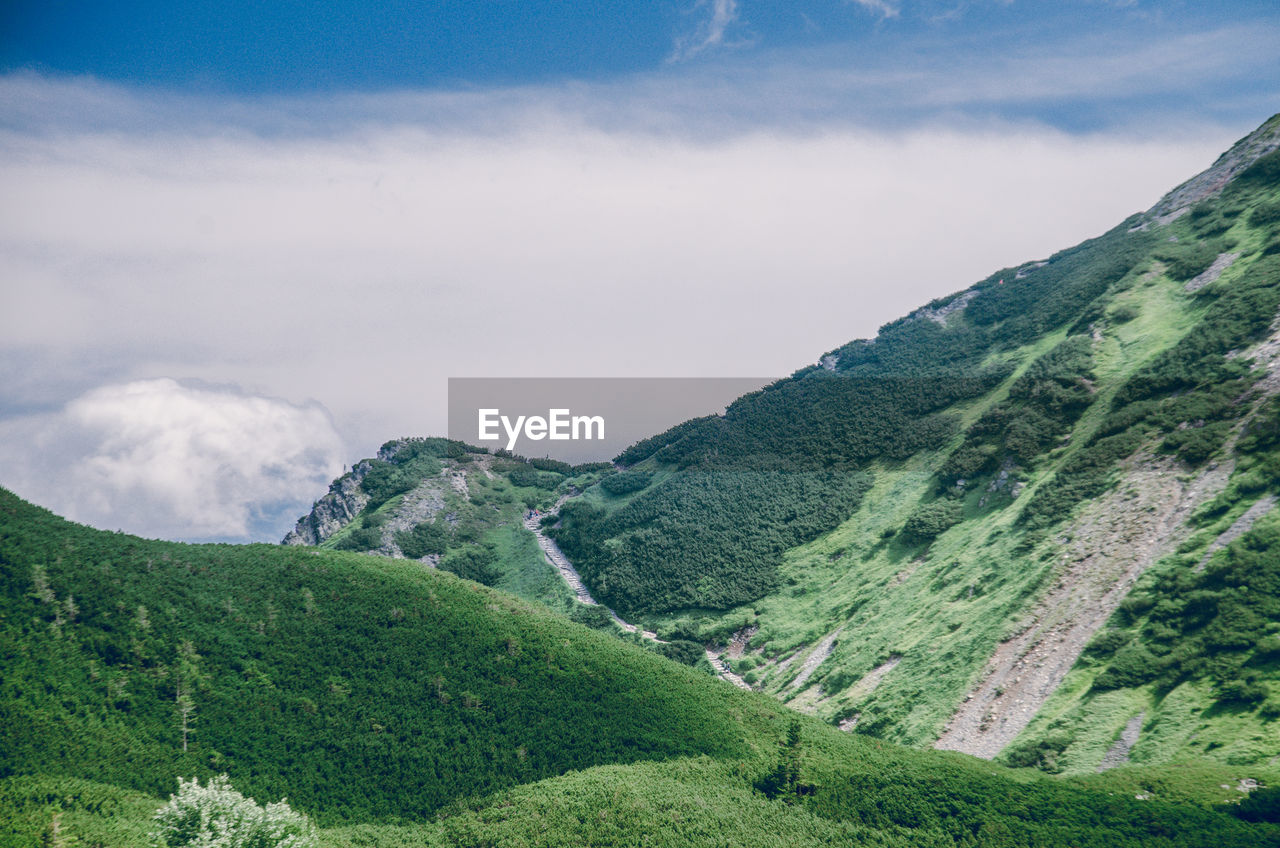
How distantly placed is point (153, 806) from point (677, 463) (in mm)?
74214

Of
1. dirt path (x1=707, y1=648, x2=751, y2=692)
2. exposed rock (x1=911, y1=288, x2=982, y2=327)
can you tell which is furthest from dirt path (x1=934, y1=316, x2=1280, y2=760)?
exposed rock (x1=911, y1=288, x2=982, y2=327)

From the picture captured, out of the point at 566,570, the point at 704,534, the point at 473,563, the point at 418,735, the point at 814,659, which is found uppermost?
the point at 704,534

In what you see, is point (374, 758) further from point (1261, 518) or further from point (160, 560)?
point (1261, 518)

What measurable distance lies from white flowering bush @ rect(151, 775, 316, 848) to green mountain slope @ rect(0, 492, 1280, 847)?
175 cm

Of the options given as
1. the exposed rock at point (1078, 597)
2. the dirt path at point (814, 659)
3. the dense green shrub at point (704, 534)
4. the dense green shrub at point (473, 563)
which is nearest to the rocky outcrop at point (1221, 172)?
the dense green shrub at point (704, 534)

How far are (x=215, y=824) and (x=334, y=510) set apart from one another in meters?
89.7

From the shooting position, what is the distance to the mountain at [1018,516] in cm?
3134

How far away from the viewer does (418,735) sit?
102 ft

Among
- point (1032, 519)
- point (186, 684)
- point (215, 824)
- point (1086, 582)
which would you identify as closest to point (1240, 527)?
point (1086, 582)

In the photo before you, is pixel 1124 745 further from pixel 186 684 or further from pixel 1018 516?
pixel 186 684

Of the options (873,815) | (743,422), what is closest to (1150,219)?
(743,422)

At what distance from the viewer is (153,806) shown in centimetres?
2469

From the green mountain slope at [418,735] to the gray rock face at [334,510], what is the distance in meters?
66.4

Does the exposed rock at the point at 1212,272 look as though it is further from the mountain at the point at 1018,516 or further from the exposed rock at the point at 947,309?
the exposed rock at the point at 947,309
